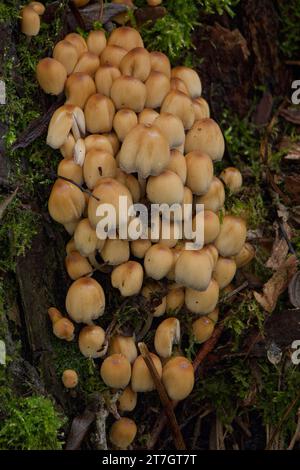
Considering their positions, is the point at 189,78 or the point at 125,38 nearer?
the point at 125,38

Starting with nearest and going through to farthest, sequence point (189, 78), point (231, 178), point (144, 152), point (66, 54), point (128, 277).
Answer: point (144, 152)
point (128, 277)
point (66, 54)
point (189, 78)
point (231, 178)

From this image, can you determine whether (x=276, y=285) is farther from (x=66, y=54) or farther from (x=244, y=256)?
(x=66, y=54)

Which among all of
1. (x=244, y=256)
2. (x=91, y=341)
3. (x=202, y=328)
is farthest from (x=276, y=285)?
(x=91, y=341)

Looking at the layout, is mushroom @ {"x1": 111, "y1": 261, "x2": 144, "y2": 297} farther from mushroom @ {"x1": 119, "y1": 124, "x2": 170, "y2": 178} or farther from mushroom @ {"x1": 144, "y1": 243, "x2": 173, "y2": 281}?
mushroom @ {"x1": 119, "y1": 124, "x2": 170, "y2": 178}

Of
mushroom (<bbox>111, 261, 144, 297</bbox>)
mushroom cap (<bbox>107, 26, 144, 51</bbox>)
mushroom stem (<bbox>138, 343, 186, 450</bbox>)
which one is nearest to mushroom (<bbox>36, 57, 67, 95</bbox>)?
mushroom cap (<bbox>107, 26, 144, 51</bbox>)

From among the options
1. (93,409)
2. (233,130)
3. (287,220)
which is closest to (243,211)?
(287,220)
